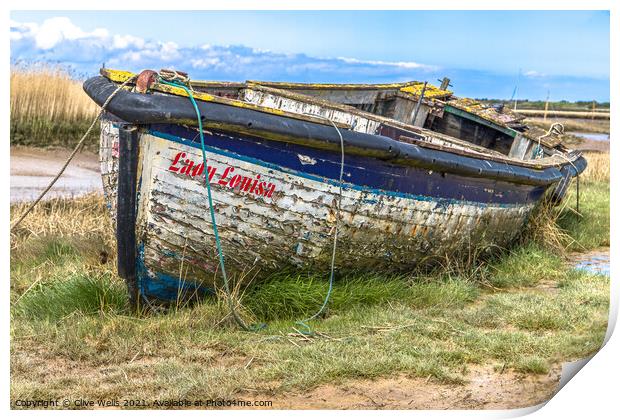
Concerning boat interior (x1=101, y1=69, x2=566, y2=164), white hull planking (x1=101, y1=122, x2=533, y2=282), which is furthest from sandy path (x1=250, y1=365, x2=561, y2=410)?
boat interior (x1=101, y1=69, x2=566, y2=164)

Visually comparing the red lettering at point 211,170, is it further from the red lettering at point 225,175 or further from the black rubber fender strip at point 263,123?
the black rubber fender strip at point 263,123

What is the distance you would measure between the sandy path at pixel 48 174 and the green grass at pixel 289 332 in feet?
13.6

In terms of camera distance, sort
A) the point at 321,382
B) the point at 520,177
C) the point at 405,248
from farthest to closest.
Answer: the point at 520,177, the point at 405,248, the point at 321,382

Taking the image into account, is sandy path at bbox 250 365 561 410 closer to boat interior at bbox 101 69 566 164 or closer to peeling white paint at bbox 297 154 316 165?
peeling white paint at bbox 297 154 316 165

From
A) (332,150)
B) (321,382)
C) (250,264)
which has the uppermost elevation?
(332,150)

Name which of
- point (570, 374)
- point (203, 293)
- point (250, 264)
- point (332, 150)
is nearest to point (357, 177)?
point (332, 150)

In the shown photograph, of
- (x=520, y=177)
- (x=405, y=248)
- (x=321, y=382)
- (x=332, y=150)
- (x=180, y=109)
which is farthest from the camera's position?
(x=520, y=177)

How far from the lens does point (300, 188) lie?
5586mm

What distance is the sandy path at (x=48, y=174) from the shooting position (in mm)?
11125

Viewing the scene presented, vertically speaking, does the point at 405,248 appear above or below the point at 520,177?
below

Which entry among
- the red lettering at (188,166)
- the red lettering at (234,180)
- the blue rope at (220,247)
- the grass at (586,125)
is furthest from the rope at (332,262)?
the grass at (586,125)

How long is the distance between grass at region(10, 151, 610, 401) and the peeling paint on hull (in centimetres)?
23

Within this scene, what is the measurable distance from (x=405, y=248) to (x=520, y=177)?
1523 millimetres

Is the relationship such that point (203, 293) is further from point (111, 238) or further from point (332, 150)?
point (111, 238)
